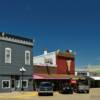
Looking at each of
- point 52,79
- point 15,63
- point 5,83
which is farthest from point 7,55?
point 52,79

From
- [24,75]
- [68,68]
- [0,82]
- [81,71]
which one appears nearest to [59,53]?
[68,68]

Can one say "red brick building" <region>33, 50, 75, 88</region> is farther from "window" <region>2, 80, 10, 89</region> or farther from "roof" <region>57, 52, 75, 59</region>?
"window" <region>2, 80, 10, 89</region>

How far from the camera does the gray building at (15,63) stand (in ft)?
155

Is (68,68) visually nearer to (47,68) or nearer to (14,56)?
(47,68)

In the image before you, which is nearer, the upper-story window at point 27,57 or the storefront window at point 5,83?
the storefront window at point 5,83

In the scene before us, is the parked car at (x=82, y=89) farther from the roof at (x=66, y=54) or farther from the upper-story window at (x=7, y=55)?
the roof at (x=66, y=54)

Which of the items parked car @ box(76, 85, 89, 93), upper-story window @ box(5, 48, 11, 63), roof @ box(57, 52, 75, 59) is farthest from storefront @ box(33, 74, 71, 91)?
upper-story window @ box(5, 48, 11, 63)

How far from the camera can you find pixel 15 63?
49.4 metres

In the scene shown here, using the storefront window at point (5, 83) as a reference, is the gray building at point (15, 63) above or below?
above

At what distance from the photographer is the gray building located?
47344mm

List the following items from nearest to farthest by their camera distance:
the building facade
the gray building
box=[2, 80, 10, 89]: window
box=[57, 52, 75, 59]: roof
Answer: the gray building < box=[2, 80, 10, 89]: window < the building facade < box=[57, 52, 75, 59]: roof

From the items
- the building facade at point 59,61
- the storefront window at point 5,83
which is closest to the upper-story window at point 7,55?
the storefront window at point 5,83

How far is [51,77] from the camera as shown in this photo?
5459 centimetres

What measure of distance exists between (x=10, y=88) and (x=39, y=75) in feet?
23.6
